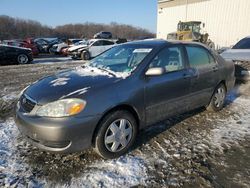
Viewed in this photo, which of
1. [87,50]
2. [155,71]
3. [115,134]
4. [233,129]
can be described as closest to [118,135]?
[115,134]

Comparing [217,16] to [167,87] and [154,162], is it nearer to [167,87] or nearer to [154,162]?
[167,87]

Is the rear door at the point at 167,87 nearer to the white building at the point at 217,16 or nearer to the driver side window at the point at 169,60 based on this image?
the driver side window at the point at 169,60

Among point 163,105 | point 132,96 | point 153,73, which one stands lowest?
point 163,105

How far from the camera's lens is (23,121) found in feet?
10.8

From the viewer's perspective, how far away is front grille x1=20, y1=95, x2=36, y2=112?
3.31 m

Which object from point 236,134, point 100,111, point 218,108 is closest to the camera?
point 100,111

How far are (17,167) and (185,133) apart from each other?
268 cm

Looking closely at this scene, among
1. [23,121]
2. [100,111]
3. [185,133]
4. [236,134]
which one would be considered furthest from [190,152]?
[23,121]

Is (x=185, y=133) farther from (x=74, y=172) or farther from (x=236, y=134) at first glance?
(x=74, y=172)

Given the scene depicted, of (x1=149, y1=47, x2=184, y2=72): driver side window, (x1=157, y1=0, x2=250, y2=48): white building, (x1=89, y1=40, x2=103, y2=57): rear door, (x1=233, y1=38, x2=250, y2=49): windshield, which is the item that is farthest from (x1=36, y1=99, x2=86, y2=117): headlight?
(x1=157, y1=0, x2=250, y2=48): white building

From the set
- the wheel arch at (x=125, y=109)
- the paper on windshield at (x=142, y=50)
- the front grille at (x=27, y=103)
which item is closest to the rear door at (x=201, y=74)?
the paper on windshield at (x=142, y=50)

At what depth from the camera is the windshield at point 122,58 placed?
395cm

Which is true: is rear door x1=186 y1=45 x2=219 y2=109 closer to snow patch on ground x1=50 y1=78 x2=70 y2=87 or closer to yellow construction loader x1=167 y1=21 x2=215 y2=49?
snow patch on ground x1=50 y1=78 x2=70 y2=87

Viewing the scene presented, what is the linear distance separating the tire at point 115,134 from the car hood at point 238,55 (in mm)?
5522
